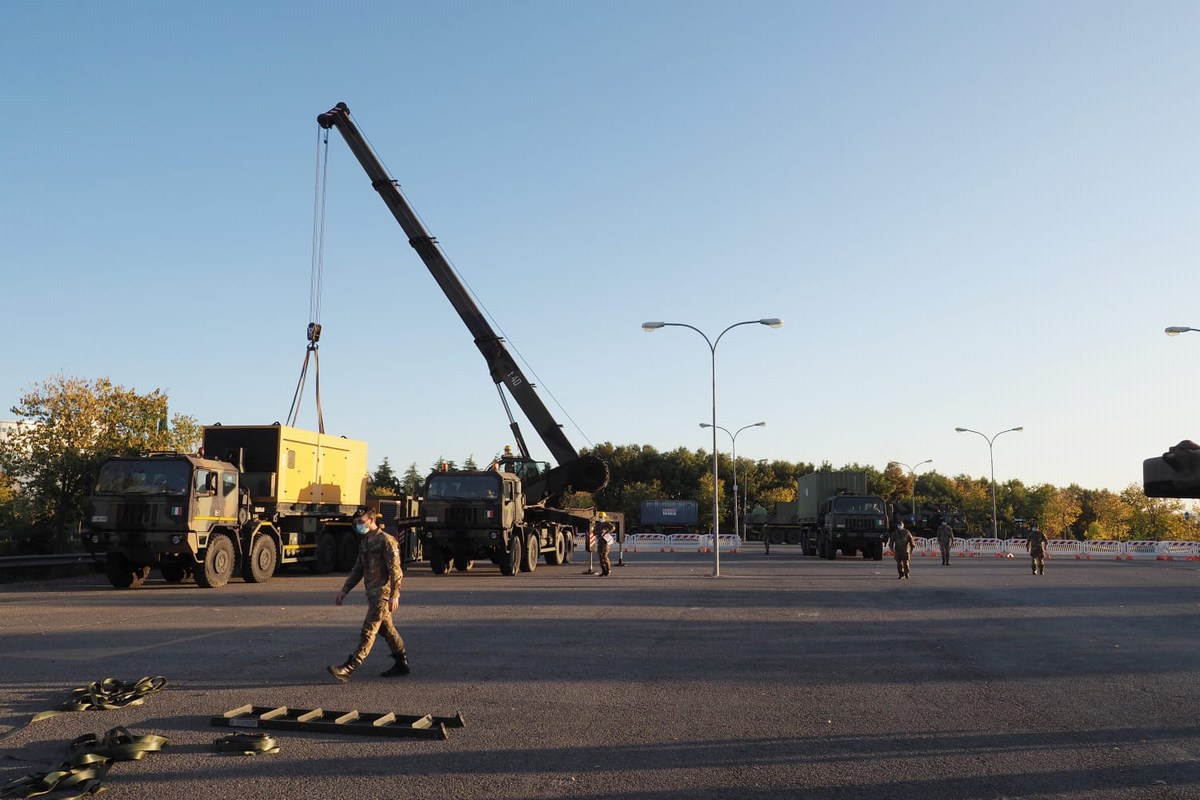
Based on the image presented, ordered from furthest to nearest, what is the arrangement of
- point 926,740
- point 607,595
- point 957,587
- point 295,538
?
1. point 295,538
2. point 957,587
3. point 607,595
4. point 926,740

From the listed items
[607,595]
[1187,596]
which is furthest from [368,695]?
[1187,596]

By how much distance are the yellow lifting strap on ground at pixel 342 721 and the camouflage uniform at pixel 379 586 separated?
181 centimetres

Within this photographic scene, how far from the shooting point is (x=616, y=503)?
10700 centimetres

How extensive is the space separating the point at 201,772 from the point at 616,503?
101 m

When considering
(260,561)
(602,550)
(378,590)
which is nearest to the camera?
(378,590)

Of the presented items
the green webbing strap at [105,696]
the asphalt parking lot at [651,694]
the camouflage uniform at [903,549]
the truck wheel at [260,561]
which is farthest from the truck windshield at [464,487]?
the green webbing strap at [105,696]

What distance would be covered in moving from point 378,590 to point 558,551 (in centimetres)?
2301

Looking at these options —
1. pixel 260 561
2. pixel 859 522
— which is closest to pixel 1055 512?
pixel 859 522

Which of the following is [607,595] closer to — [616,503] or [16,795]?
[16,795]

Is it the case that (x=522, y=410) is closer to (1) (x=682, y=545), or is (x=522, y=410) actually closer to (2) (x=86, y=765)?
(2) (x=86, y=765)

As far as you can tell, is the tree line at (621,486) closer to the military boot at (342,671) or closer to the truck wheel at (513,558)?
the truck wheel at (513,558)

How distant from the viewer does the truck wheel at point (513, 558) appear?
26.6 m

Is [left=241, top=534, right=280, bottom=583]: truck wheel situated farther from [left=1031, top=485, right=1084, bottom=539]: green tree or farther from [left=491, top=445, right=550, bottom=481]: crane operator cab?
[left=1031, top=485, right=1084, bottom=539]: green tree

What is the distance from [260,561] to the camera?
23.0 m
